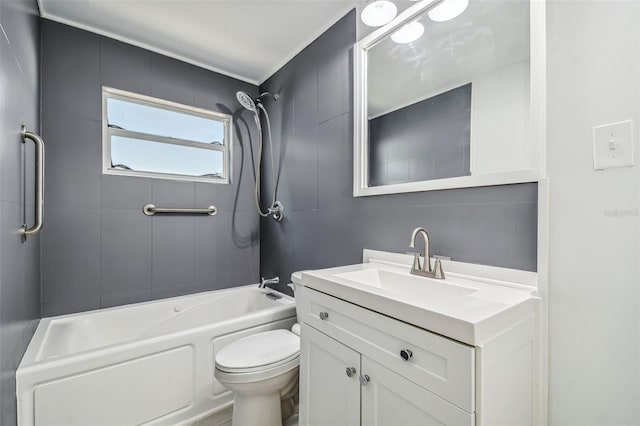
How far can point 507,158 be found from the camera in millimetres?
1074

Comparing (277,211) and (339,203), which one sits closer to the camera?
(339,203)

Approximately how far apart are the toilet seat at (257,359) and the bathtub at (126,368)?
10.4 inches

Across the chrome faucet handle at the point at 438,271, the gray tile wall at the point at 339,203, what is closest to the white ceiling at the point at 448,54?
the gray tile wall at the point at 339,203

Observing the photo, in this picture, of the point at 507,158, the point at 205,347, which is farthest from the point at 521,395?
the point at 205,347

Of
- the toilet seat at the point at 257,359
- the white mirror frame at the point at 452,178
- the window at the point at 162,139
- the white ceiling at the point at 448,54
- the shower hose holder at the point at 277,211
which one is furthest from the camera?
the shower hose holder at the point at 277,211

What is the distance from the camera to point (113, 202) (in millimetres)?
2064

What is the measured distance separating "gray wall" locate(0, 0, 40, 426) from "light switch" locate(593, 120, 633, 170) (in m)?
1.93

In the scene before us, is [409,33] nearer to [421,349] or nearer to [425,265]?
[425,265]

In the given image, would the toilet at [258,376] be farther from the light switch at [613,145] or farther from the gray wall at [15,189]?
the light switch at [613,145]

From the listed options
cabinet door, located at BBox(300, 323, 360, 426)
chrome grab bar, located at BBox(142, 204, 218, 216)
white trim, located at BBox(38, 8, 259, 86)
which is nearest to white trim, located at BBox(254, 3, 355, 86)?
white trim, located at BBox(38, 8, 259, 86)

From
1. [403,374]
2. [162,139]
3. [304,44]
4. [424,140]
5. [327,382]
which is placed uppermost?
[304,44]

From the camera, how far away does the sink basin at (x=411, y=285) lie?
3.61 feet

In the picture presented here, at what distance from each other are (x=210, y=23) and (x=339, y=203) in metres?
1.51

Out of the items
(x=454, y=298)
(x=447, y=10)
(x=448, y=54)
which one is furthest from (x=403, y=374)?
(x=447, y=10)
